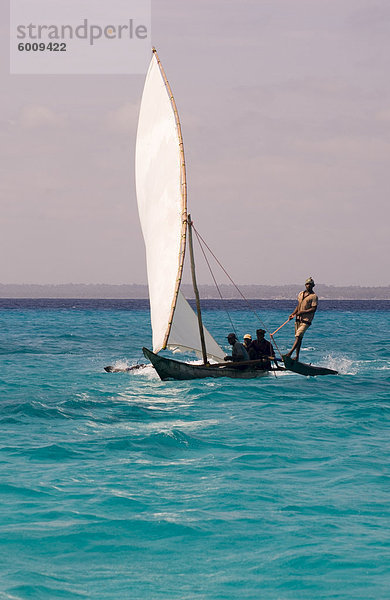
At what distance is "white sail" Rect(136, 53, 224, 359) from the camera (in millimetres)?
21531

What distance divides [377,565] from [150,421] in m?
8.98

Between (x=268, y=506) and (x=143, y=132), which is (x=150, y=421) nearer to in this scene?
(x=268, y=506)

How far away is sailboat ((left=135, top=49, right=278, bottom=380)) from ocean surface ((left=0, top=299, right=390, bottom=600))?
7.05 ft

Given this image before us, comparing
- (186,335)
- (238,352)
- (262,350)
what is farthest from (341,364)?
(238,352)

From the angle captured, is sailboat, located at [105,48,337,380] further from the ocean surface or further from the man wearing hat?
the ocean surface

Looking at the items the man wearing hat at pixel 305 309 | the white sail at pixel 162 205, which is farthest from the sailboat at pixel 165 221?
the man wearing hat at pixel 305 309

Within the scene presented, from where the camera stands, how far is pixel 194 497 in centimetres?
1049

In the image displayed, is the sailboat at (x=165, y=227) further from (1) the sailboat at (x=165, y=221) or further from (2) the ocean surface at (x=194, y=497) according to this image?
(2) the ocean surface at (x=194, y=497)

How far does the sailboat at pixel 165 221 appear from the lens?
21.5 meters

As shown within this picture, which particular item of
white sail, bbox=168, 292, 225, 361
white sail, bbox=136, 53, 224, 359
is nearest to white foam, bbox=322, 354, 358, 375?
white sail, bbox=168, 292, 225, 361

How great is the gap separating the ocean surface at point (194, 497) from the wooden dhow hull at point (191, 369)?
1594 millimetres

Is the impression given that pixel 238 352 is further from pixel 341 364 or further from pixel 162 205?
pixel 341 364

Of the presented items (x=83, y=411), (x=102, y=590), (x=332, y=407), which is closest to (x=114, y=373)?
(x=83, y=411)

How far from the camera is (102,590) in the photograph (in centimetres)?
754
